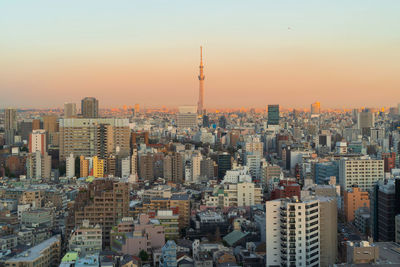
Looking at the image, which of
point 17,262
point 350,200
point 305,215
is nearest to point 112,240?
point 17,262

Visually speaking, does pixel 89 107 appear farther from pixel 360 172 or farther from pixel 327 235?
pixel 327 235

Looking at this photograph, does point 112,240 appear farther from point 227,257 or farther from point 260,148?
point 260,148

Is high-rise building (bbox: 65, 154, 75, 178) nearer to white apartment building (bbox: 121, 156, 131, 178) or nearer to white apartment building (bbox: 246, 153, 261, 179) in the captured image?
white apartment building (bbox: 121, 156, 131, 178)

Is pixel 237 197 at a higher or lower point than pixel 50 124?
lower

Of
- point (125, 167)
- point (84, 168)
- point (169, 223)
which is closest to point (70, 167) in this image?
point (84, 168)

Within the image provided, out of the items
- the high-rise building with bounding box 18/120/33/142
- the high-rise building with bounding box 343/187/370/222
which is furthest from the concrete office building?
the high-rise building with bounding box 18/120/33/142

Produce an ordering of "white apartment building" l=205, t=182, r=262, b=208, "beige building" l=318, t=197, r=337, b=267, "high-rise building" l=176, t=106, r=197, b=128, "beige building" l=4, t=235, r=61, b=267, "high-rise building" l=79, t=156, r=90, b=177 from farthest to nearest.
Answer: "high-rise building" l=176, t=106, r=197, b=128 → "high-rise building" l=79, t=156, r=90, b=177 → "white apartment building" l=205, t=182, r=262, b=208 → "beige building" l=318, t=197, r=337, b=267 → "beige building" l=4, t=235, r=61, b=267
